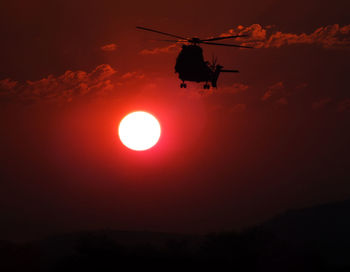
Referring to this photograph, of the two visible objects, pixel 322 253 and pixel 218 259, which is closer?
pixel 218 259

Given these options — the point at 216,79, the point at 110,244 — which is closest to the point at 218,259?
the point at 110,244

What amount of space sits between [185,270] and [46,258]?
2277 centimetres

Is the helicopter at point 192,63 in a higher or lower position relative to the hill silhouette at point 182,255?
higher

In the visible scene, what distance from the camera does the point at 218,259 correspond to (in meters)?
53.9

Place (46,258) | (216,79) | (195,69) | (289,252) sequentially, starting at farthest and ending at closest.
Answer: (46,258) → (289,252) → (216,79) → (195,69)

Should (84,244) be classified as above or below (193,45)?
below

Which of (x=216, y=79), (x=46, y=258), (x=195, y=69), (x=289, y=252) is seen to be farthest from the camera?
(x=46, y=258)

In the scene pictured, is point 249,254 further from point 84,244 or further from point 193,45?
point 193,45

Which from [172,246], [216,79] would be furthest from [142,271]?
[216,79]

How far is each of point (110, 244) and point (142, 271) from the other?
6589 mm

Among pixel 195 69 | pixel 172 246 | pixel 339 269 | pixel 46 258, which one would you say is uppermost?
pixel 195 69

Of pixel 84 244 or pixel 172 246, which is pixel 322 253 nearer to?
pixel 172 246

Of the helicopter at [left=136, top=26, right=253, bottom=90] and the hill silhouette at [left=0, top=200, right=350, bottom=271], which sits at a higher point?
the helicopter at [left=136, top=26, right=253, bottom=90]

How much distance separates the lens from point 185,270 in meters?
52.5
